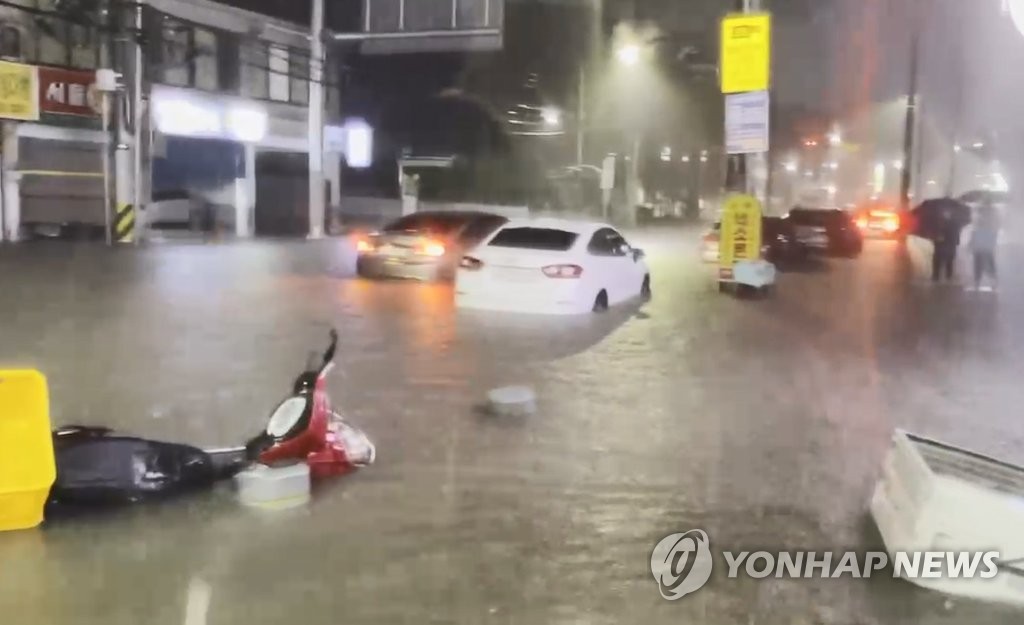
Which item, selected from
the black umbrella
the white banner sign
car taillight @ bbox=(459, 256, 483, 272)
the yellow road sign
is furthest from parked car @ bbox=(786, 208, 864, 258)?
car taillight @ bbox=(459, 256, 483, 272)

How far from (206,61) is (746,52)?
22.8 meters

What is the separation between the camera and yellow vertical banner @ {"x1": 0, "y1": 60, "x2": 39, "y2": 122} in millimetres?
27969

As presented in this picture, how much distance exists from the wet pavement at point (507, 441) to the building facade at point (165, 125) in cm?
1239

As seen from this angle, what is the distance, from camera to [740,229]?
19.3 m

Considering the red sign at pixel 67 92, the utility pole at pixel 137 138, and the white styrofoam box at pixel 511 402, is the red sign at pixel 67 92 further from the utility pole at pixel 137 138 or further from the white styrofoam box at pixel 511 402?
the white styrofoam box at pixel 511 402

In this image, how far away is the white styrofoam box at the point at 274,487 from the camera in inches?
262

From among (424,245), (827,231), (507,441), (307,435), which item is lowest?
(507,441)

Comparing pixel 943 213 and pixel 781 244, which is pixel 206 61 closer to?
pixel 781 244

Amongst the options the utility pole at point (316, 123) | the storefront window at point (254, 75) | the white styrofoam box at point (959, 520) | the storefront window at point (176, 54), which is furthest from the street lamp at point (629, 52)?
the white styrofoam box at point (959, 520)

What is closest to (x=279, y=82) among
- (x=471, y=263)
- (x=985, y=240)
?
(x=471, y=263)

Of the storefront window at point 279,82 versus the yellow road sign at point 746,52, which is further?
the storefront window at point 279,82

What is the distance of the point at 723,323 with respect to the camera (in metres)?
15.9

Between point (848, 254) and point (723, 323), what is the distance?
17628mm

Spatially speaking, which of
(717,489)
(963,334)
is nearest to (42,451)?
(717,489)
